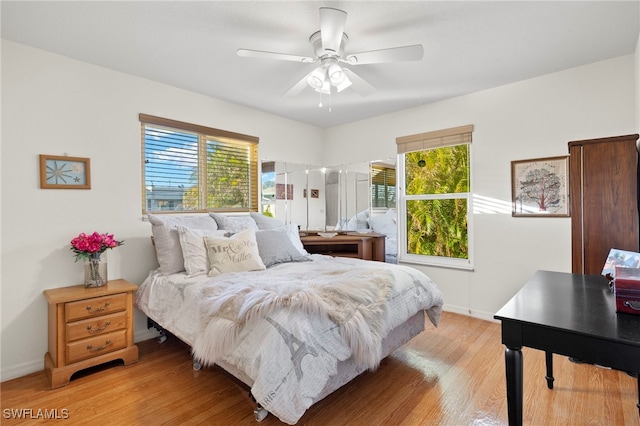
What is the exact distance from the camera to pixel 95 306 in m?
2.33

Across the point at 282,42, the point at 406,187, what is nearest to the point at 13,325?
the point at 282,42

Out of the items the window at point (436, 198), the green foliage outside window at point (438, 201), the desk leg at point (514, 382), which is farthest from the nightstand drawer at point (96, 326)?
the green foliage outside window at point (438, 201)

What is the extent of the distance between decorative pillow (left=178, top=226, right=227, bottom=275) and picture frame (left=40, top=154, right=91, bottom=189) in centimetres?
88

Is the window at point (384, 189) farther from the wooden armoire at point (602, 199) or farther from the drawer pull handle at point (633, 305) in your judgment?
the drawer pull handle at point (633, 305)

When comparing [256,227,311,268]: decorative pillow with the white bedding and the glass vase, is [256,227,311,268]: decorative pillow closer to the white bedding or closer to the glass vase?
the white bedding

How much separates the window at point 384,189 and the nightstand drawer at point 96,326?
3.00 metres

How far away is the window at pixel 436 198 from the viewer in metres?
3.63

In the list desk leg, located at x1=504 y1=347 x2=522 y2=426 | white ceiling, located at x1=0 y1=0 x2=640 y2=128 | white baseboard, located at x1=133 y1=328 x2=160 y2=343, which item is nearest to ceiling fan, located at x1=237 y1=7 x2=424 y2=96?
white ceiling, located at x1=0 y1=0 x2=640 y2=128

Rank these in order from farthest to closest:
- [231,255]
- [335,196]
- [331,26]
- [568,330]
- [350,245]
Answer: [335,196] < [350,245] < [231,255] < [331,26] < [568,330]

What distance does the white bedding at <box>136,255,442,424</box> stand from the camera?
1.51m

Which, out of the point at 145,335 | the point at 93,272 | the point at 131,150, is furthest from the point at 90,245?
the point at 145,335

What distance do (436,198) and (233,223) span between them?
2425 mm

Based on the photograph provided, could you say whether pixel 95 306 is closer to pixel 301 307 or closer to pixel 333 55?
pixel 301 307

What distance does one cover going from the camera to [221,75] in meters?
2.92
